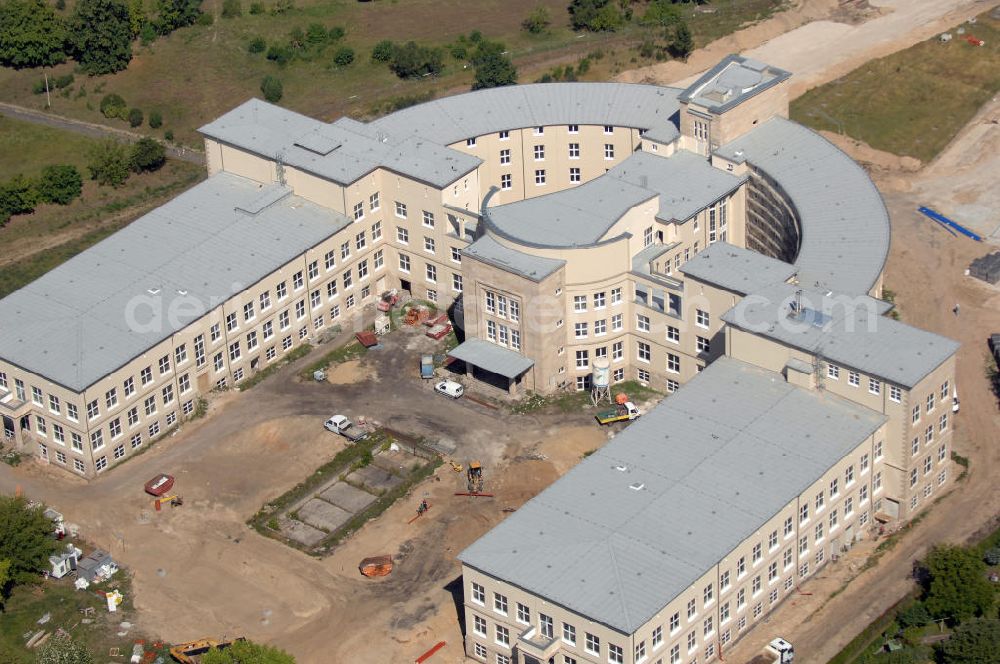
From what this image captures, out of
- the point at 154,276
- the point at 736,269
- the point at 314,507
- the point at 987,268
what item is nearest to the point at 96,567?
the point at 314,507

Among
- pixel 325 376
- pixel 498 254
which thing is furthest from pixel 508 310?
pixel 325 376

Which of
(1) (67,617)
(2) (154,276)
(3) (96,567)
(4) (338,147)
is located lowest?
(1) (67,617)

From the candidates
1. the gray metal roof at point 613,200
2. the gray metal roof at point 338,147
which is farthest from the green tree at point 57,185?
the gray metal roof at point 613,200

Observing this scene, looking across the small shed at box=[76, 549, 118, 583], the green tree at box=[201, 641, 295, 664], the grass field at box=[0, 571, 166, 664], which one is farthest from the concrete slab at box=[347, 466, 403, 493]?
the green tree at box=[201, 641, 295, 664]

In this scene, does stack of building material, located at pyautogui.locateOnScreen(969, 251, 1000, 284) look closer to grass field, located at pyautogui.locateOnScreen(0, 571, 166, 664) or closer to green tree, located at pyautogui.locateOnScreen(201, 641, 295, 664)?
green tree, located at pyautogui.locateOnScreen(201, 641, 295, 664)

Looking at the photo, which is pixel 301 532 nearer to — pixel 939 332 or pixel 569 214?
pixel 569 214

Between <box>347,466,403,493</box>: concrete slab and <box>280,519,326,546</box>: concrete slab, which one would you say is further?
<box>347,466,403,493</box>: concrete slab

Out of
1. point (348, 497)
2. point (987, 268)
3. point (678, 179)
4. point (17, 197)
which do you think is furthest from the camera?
point (17, 197)
